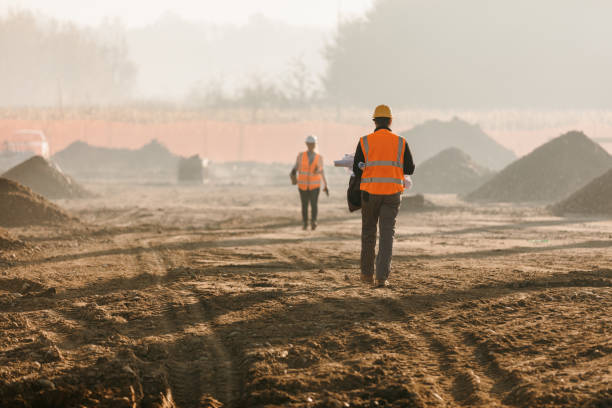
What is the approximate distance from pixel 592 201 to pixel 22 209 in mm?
15319

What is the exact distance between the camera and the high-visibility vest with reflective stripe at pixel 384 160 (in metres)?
7.29

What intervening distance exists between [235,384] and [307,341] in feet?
2.99

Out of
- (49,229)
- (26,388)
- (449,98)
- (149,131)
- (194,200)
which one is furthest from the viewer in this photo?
(449,98)

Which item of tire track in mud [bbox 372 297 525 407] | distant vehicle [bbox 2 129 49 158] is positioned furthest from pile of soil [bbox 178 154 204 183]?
tire track in mud [bbox 372 297 525 407]

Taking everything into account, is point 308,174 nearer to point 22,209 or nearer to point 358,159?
point 358,159

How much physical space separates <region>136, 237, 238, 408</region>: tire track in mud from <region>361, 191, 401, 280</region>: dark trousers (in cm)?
198

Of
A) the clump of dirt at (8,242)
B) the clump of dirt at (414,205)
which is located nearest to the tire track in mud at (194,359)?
the clump of dirt at (8,242)

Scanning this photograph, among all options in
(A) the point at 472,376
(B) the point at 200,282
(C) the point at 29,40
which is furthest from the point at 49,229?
(C) the point at 29,40

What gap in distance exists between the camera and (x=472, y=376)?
15.8 ft

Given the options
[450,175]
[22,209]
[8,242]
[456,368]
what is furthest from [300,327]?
[450,175]

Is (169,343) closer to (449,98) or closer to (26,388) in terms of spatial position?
(26,388)

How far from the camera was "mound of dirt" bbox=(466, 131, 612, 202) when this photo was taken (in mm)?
25516

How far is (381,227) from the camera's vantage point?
24.6 feet

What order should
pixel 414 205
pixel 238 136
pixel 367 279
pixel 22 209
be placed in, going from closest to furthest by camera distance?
pixel 367 279 → pixel 22 209 → pixel 414 205 → pixel 238 136
